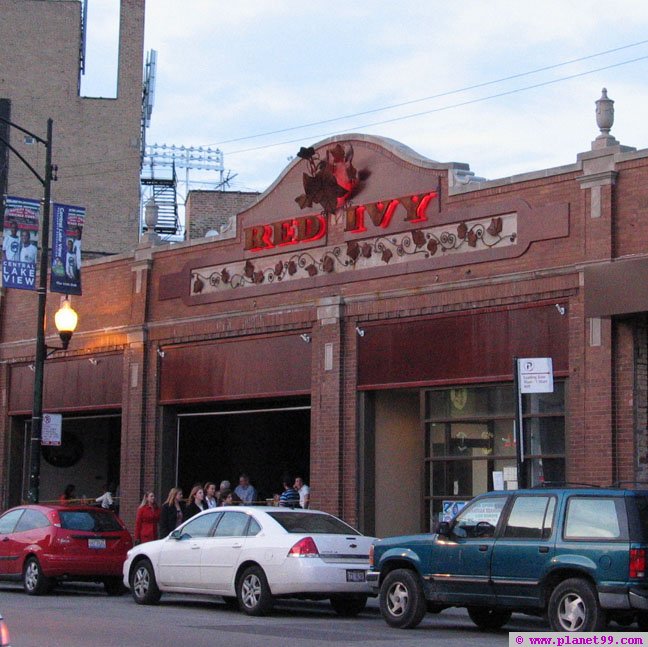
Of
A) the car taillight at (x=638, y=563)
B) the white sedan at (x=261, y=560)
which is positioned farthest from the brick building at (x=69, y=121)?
the car taillight at (x=638, y=563)

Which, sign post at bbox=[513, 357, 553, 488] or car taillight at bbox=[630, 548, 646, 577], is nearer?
car taillight at bbox=[630, 548, 646, 577]

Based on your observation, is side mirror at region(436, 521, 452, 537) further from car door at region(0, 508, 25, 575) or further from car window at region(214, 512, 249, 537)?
car door at region(0, 508, 25, 575)

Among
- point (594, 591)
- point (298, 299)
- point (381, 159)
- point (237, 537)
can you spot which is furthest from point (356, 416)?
point (594, 591)

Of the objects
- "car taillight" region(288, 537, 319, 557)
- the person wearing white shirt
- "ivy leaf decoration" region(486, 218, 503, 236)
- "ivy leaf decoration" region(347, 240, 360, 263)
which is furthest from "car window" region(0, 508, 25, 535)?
"ivy leaf decoration" region(486, 218, 503, 236)

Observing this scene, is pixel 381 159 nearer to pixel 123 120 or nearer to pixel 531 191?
pixel 531 191

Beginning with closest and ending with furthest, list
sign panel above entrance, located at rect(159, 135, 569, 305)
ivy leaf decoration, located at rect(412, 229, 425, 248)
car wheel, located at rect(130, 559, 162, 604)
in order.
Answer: car wheel, located at rect(130, 559, 162, 604), sign panel above entrance, located at rect(159, 135, 569, 305), ivy leaf decoration, located at rect(412, 229, 425, 248)

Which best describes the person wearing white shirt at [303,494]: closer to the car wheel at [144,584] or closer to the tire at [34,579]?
the tire at [34,579]

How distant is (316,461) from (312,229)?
4424 mm

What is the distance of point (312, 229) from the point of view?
2503 centimetres

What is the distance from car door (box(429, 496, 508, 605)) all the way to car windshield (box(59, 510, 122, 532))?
7571 millimetres

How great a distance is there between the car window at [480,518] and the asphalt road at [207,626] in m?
1.15

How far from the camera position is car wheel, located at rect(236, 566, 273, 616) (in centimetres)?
1664

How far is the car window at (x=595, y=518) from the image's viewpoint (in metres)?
13.4

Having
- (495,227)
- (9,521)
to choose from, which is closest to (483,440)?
(495,227)
